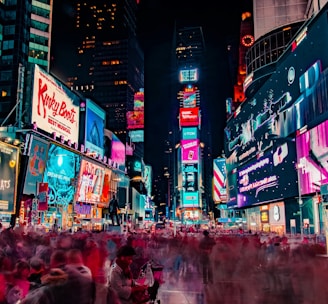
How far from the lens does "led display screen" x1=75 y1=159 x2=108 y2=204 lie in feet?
199

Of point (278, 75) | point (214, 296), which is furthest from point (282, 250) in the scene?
point (278, 75)

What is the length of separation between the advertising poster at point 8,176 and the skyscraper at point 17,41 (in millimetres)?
18871

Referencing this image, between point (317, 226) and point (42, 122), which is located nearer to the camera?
point (317, 226)

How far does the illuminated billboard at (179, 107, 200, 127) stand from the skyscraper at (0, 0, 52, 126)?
73.6m

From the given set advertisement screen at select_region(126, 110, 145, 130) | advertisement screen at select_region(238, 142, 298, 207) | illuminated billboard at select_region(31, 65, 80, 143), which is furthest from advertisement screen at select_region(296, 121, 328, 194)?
advertisement screen at select_region(126, 110, 145, 130)

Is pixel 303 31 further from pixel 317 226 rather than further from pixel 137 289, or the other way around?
pixel 137 289

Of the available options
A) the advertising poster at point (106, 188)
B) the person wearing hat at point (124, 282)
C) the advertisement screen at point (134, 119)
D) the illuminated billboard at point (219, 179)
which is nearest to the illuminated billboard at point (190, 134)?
the advertisement screen at point (134, 119)

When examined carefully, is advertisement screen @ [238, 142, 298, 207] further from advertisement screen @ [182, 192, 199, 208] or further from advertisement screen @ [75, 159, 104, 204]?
advertisement screen @ [182, 192, 199, 208]

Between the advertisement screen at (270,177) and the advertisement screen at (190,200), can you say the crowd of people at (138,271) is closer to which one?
the advertisement screen at (270,177)

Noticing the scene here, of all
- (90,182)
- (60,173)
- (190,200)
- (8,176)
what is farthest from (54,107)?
(190,200)

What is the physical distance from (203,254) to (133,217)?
92.0 metres

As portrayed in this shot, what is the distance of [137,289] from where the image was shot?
5.84 metres

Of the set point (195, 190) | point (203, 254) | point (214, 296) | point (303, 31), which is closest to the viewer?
point (214, 296)

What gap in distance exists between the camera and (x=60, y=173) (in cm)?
5638
